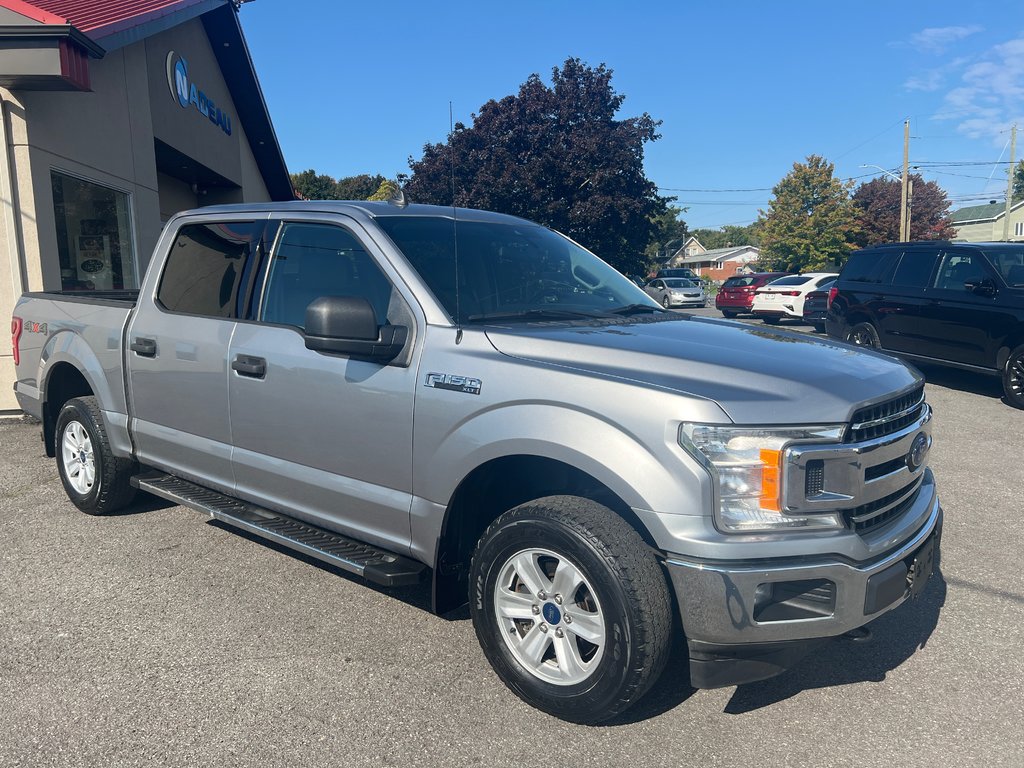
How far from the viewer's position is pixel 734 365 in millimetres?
2859

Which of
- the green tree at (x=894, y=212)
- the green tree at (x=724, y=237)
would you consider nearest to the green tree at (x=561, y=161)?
the green tree at (x=894, y=212)

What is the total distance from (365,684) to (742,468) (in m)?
1.78

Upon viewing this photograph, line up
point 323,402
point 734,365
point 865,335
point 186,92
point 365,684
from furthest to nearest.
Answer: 1. point 186,92
2. point 865,335
3. point 323,402
4. point 365,684
5. point 734,365

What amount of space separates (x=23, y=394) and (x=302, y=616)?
11.0 ft

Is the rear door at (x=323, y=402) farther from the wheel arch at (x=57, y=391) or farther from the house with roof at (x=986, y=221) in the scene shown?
the house with roof at (x=986, y=221)

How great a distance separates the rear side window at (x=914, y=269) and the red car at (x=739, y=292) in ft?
44.7

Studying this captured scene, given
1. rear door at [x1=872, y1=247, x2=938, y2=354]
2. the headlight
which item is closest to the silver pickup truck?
the headlight

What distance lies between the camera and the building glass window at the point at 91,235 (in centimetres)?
923

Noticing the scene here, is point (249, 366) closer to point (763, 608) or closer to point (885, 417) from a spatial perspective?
point (763, 608)

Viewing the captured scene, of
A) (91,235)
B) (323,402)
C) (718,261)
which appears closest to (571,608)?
(323,402)

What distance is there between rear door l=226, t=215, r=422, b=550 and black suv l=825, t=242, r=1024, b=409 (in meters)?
8.59

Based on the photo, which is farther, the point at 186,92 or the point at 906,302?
the point at 186,92

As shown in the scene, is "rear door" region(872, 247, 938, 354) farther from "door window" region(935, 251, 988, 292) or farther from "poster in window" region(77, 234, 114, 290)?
"poster in window" region(77, 234, 114, 290)

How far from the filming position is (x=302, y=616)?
3.82m
